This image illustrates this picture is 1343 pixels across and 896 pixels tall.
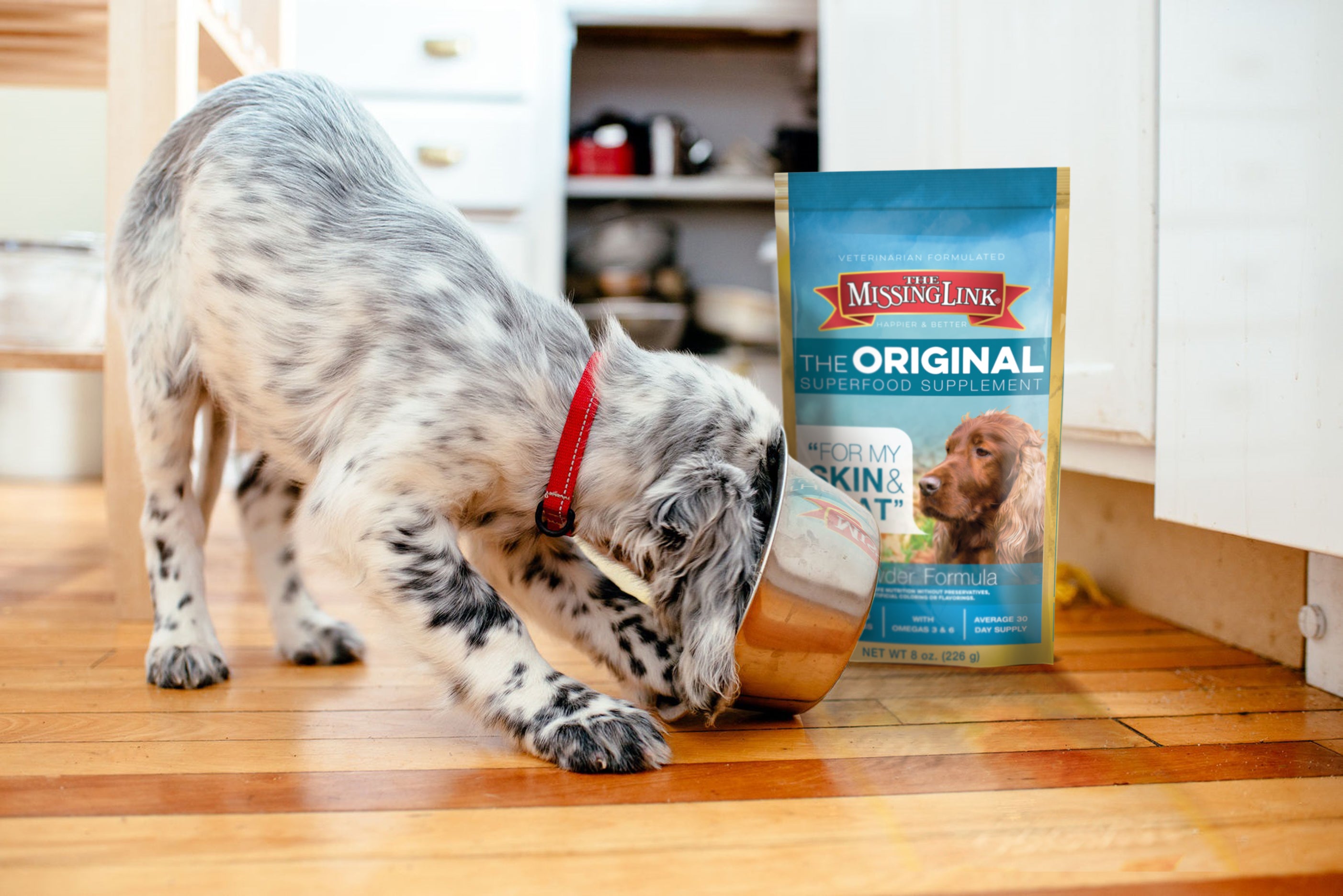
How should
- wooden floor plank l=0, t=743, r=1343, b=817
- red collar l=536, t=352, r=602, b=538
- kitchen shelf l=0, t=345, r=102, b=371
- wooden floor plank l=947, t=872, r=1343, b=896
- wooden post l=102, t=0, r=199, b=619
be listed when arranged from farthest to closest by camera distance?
1. kitchen shelf l=0, t=345, r=102, b=371
2. wooden post l=102, t=0, r=199, b=619
3. red collar l=536, t=352, r=602, b=538
4. wooden floor plank l=0, t=743, r=1343, b=817
5. wooden floor plank l=947, t=872, r=1343, b=896

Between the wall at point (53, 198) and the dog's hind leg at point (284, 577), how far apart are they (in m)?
3.00

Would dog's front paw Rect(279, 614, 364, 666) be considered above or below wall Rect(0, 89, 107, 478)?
below

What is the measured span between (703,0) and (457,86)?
910 millimetres

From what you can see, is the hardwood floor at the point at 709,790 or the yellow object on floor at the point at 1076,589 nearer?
the hardwood floor at the point at 709,790

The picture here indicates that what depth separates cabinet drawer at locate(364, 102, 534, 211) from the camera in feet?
10.6

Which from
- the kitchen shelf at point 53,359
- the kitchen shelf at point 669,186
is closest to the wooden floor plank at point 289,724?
the kitchen shelf at point 53,359

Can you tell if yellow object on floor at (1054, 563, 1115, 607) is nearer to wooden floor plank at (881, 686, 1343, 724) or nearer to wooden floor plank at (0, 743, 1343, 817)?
wooden floor plank at (881, 686, 1343, 724)

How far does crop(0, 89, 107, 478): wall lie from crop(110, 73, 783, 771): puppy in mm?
3056

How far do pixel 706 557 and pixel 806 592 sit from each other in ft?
0.39

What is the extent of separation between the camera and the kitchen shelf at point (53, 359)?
6.10ft

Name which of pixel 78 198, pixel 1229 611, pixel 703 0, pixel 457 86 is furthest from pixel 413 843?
pixel 78 198

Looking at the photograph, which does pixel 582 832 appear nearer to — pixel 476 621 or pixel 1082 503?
pixel 476 621

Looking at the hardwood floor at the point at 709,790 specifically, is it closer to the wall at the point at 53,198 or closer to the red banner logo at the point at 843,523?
the red banner logo at the point at 843,523

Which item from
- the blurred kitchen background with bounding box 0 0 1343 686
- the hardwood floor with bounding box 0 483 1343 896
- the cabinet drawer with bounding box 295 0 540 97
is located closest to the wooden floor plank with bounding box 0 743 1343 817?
the hardwood floor with bounding box 0 483 1343 896
